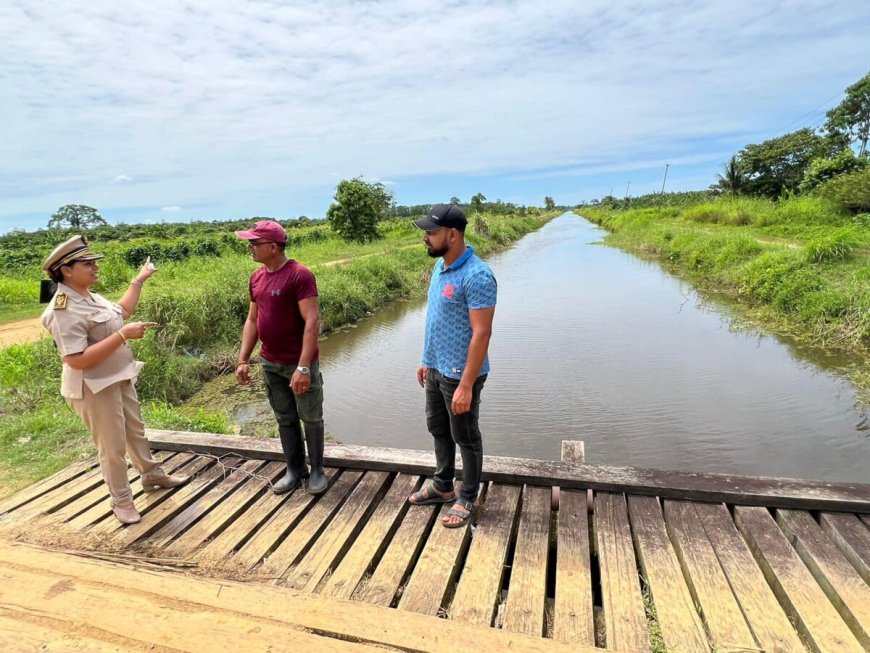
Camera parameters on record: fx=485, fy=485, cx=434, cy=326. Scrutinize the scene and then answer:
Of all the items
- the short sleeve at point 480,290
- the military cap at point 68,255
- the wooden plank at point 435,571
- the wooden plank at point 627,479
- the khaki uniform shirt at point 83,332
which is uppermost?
the military cap at point 68,255

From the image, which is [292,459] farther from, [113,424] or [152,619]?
[152,619]

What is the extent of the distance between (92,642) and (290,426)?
125 cm

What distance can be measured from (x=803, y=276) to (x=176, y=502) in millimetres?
10417

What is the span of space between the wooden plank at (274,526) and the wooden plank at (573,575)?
4.49 ft

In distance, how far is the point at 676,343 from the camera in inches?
305

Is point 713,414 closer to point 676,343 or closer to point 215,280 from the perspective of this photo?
point 676,343

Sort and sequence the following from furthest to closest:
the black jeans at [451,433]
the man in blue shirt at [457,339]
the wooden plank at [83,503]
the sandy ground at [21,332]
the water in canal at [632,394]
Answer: the sandy ground at [21,332] → the water in canal at [632,394] → the wooden plank at [83,503] → the black jeans at [451,433] → the man in blue shirt at [457,339]

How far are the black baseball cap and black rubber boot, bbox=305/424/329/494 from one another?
4.41 ft

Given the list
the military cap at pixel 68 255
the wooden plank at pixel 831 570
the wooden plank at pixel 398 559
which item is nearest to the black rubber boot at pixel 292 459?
the wooden plank at pixel 398 559

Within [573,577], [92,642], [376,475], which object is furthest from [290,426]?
[573,577]

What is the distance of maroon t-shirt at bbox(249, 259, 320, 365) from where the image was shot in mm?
2516

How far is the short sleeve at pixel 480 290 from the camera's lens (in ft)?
6.98

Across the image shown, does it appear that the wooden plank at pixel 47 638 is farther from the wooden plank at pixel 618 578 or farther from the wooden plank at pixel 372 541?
the wooden plank at pixel 618 578

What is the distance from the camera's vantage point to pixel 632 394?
582 cm
